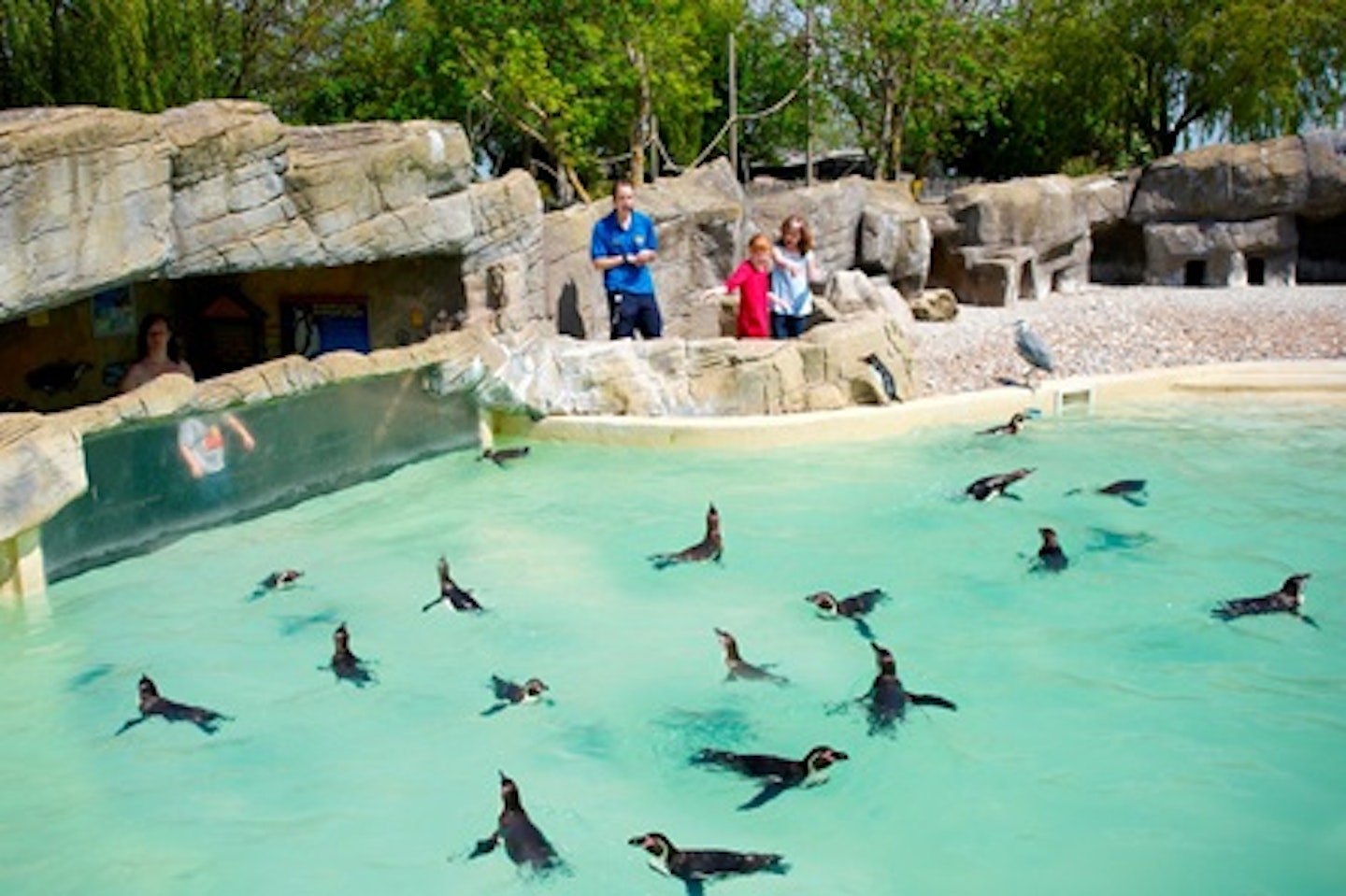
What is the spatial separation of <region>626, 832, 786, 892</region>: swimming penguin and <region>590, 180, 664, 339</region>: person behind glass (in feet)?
22.1

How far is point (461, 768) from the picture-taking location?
16.9ft

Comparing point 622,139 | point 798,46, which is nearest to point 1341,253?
point 798,46

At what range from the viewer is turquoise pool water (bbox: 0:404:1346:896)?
4559 mm

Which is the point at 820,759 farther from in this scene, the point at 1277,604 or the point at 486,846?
the point at 1277,604

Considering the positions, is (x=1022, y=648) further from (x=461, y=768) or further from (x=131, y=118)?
(x=131, y=118)

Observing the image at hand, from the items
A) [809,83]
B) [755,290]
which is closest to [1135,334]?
[755,290]

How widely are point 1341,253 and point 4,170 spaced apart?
18.1 m

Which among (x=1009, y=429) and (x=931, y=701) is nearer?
(x=931, y=701)

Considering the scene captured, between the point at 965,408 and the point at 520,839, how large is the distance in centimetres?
663

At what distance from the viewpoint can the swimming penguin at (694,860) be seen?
414 cm

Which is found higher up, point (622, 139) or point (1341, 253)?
point (622, 139)

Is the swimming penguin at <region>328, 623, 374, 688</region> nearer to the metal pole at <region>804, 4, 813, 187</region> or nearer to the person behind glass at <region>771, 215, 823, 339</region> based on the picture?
the person behind glass at <region>771, 215, 823, 339</region>

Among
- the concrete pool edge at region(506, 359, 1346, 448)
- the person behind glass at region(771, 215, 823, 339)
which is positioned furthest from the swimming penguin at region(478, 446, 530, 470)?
the person behind glass at region(771, 215, 823, 339)

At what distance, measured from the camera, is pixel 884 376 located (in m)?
10.3
